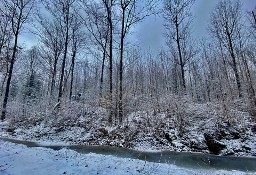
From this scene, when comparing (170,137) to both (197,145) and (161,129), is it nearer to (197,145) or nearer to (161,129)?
(161,129)

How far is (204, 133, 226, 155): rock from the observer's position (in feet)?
39.6

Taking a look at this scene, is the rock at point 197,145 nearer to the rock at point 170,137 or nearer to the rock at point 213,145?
the rock at point 213,145

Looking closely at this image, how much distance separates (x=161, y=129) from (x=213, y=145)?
3.92m

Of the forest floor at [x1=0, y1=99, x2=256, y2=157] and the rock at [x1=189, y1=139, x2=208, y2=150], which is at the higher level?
the forest floor at [x1=0, y1=99, x2=256, y2=157]

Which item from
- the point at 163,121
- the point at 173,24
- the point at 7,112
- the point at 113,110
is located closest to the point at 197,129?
the point at 163,121

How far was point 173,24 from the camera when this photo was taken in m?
24.6

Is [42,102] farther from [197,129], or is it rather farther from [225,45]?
[225,45]

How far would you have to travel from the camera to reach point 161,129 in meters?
15.1

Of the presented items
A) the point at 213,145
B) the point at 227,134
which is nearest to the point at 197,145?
the point at 213,145

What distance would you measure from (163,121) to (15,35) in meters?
20.2

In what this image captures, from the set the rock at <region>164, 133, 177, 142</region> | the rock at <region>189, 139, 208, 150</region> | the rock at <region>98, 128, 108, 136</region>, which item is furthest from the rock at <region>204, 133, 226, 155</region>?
the rock at <region>98, 128, 108, 136</region>

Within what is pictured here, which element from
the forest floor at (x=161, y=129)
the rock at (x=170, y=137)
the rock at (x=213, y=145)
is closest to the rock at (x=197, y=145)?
the forest floor at (x=161, y=129)

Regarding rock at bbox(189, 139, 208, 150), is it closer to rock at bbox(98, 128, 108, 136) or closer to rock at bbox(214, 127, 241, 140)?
rock at bbox(214, 127, 241, 140)

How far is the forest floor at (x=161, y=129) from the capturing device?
42.2ft
